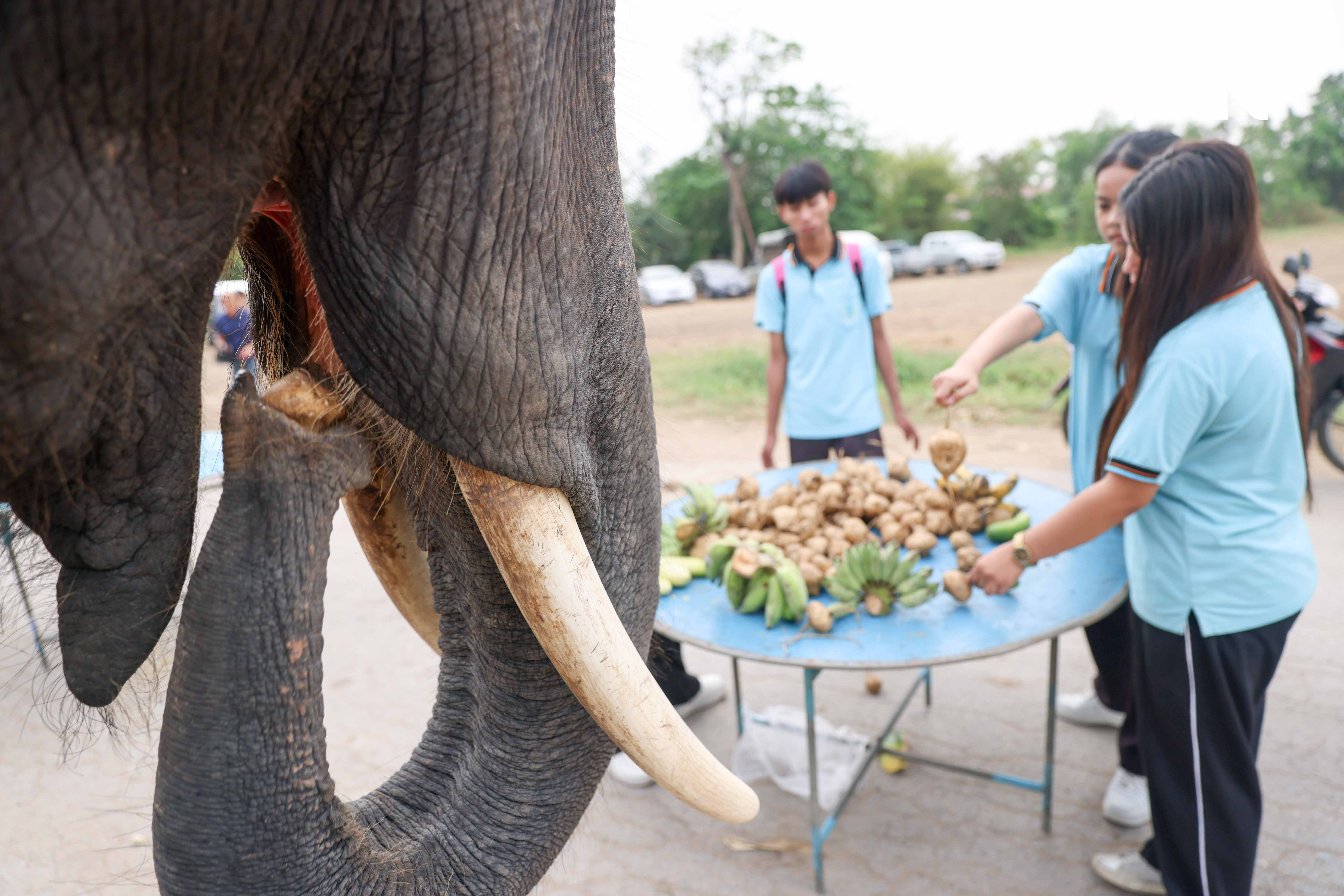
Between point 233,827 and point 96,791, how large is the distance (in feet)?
9.90

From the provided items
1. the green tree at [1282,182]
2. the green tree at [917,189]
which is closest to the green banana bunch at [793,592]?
the green tree at [1282,182]

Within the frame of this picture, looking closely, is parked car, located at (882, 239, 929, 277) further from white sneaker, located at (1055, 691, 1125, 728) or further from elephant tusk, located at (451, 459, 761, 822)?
elephant tusk, located at (451, 459, 761, 822)

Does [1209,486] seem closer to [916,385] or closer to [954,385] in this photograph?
[954,385]

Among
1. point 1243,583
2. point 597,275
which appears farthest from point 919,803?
point 597,275

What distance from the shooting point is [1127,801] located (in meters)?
2.70

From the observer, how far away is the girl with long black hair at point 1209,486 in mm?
1904

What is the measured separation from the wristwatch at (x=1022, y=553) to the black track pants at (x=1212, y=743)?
12.3 inches

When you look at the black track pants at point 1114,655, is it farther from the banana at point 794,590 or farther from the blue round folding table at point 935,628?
the banana at point 794,590

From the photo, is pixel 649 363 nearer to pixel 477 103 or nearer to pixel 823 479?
pixel 477 103

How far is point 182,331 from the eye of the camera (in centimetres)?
69

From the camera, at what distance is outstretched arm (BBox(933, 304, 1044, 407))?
2.60 meters

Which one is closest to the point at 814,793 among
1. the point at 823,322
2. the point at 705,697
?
the point at 705,697

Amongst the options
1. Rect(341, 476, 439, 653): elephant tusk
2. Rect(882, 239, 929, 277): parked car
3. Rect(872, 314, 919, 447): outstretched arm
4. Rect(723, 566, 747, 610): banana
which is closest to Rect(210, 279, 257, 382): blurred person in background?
Rect(341, 476, 439, 653): elephant tusk

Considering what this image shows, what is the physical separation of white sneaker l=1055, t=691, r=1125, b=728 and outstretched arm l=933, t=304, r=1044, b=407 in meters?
1.35
